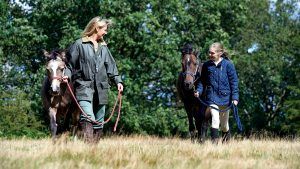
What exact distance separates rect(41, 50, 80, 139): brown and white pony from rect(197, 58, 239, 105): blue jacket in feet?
8.38

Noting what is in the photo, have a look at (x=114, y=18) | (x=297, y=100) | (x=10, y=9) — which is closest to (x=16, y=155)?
(x=114, y=18)

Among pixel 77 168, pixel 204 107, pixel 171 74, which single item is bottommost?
pixel 77 168

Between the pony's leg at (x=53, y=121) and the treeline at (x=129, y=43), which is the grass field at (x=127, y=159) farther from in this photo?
the treeline at (x=129, y=43)

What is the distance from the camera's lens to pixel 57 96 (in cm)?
1035

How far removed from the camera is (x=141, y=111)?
2756 cm

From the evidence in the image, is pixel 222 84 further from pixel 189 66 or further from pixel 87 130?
pixel 87 130

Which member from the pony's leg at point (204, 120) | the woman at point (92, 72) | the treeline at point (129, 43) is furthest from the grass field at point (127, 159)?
the treeline at point (129, 43)

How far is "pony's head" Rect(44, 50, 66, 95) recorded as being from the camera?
384 inches

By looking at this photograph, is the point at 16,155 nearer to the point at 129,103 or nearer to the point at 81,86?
the point at 81,86

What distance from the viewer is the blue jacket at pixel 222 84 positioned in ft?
33.5

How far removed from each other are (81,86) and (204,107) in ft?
10.6

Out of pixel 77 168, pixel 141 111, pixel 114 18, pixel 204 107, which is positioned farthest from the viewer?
pixel 141 111

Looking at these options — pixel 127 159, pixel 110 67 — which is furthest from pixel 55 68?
pixel 127 159

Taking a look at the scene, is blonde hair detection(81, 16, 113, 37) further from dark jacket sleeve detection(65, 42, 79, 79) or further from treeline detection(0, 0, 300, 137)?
treeline detection(0, 0, 300, 137)
